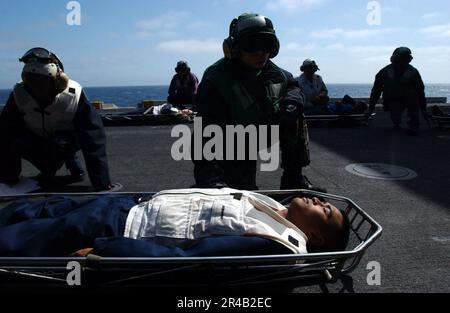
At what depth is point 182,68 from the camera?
445 inches

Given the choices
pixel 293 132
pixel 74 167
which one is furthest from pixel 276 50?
pixel 74 167

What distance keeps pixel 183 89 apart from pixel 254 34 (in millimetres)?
8439

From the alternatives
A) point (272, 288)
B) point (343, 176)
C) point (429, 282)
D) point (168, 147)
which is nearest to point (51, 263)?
point (272, 288)

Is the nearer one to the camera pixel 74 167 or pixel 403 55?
pixel 74 167

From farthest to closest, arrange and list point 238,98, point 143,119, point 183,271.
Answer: point 143,119 < point 238,98 < point 183,271

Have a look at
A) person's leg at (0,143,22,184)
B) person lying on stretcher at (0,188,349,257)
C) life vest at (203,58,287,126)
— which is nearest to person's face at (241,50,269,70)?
life vest at (203,58,287,126)

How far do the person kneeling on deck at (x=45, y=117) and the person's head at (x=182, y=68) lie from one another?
22.1ft

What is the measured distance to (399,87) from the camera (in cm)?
896

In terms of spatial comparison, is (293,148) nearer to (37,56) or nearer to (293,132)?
(293,132)

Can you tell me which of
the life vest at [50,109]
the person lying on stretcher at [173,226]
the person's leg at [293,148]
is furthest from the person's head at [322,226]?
the life vest at [50,109]

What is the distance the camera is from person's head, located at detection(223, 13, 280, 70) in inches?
137

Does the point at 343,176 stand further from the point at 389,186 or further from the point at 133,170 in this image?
the point at 133,170

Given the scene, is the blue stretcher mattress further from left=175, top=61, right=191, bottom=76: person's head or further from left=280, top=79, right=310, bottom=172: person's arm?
left=175, top=61, right=191, bottom=76: person's head

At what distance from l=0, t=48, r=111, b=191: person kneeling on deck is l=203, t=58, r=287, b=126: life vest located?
1756 mm
